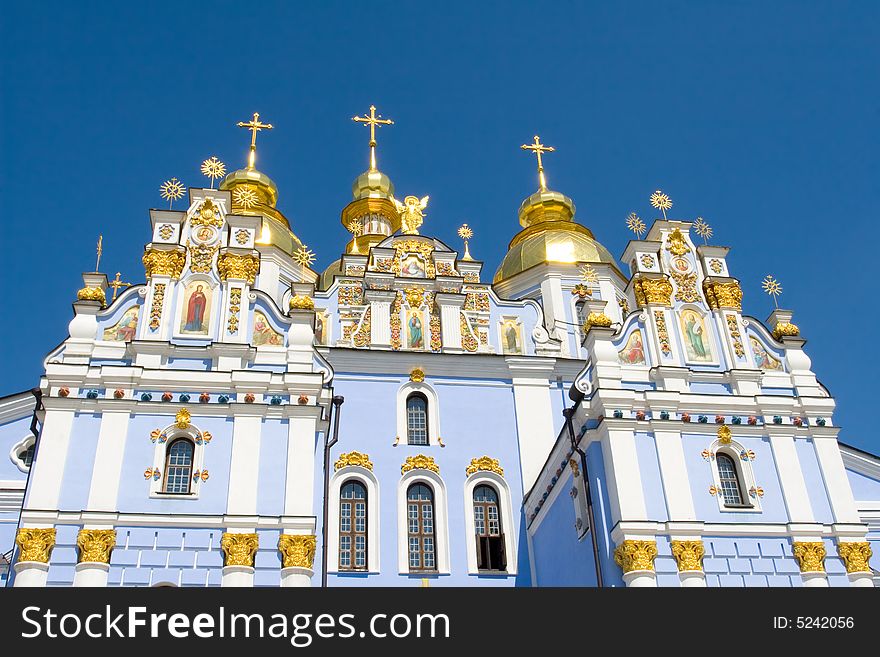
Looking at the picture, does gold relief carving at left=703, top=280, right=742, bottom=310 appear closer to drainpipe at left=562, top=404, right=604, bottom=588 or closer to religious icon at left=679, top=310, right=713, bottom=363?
religious icon at left=679, top=310, right=713, bottom=363

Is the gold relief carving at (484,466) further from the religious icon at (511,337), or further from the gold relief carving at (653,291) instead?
the gold relief carving at (653,291)

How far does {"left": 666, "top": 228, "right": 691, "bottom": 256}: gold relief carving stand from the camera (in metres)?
23.7

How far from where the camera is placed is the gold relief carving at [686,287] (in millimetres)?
22812

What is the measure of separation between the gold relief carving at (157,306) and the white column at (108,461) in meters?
2.30

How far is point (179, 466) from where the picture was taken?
18.9 metres

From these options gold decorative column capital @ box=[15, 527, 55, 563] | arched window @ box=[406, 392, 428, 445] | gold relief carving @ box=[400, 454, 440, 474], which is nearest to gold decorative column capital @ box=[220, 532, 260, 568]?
gold decorative column capital @ box=[15, 527, 55, 563]

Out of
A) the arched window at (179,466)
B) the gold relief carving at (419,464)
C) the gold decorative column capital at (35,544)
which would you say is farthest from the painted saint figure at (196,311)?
the gold relief carving at (419,464)

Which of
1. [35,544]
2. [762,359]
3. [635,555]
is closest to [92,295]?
[35,544]

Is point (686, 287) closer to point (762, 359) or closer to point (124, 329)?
point (762, 359)

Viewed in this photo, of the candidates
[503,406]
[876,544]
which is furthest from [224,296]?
[876,544]

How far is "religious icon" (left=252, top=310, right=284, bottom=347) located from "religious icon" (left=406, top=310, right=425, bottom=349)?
517 cm

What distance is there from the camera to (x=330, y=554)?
22156 mm

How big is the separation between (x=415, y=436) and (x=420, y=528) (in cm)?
242
